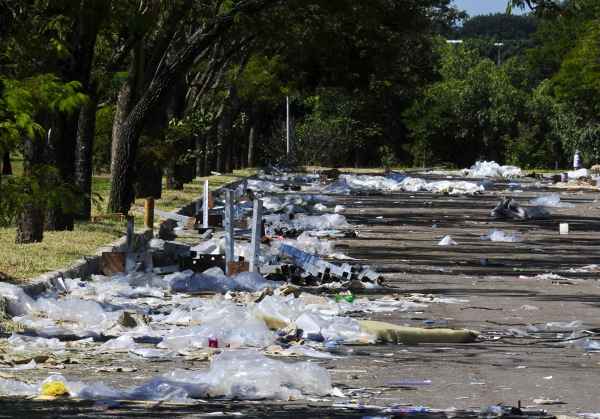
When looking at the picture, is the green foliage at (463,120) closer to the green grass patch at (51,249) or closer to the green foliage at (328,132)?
the green foliage at (328,132)

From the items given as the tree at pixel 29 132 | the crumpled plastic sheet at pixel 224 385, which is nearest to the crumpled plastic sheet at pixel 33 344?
the tree at pixel 29 132

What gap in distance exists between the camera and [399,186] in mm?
54688

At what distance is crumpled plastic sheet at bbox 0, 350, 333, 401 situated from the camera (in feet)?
29.6

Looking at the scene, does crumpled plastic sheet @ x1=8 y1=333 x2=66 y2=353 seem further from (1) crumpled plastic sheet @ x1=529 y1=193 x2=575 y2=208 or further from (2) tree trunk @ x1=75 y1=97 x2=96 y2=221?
(1) crumpled plastic sheet @ x1=529 y1=193 x2=575 y2=208

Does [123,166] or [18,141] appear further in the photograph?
[123,166]

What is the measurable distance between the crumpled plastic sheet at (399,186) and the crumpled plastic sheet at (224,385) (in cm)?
3941

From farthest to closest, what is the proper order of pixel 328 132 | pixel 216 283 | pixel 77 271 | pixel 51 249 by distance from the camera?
pixel 328 132 → pixel 51 249 → pixel 77 271 → pixel 216 283

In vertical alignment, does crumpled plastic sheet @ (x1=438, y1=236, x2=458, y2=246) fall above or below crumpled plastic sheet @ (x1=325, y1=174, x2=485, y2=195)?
above

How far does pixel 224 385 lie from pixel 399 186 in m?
45.6

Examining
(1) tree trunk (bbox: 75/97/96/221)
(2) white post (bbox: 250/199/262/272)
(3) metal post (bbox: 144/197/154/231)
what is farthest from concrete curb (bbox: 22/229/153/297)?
(1) tree trunk (bbox: 75/97/96/221)

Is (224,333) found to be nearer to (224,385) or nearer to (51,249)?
(224,385)

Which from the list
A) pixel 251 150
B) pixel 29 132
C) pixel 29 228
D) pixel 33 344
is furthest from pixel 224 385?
pixel 251 150

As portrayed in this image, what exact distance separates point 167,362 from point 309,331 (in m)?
1.80

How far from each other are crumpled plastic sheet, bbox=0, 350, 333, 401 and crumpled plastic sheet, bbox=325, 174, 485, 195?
39.4 meters
